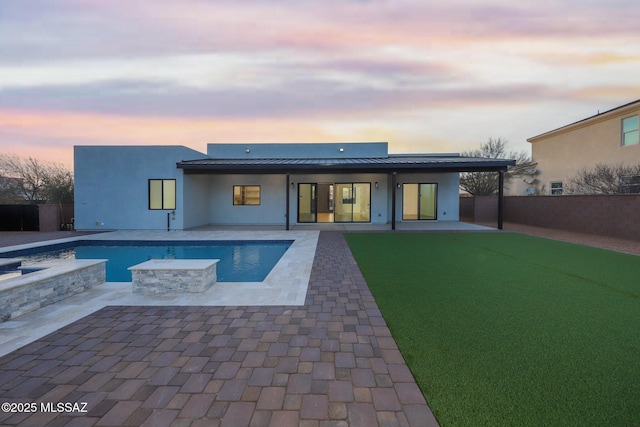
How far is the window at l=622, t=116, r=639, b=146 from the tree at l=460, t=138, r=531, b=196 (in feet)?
18.2

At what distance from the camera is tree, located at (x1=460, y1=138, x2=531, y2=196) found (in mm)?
20016

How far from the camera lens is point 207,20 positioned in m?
8.18

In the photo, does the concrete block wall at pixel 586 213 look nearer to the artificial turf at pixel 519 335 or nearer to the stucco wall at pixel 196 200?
the artificial turf at pixel 519 335

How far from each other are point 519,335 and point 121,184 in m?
13.6

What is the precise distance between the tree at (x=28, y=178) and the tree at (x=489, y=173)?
2460 centimetres

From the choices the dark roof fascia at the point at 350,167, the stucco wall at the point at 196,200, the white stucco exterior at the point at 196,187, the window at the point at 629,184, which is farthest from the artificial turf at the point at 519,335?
the window at the point at 629,184

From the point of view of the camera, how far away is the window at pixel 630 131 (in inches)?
535

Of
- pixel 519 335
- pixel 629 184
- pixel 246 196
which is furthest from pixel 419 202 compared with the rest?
pixel 519 335

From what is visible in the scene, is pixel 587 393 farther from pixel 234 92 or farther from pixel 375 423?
pixel 234 92

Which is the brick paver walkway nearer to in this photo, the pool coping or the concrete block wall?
the pool coping

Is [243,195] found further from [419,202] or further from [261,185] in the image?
[419,202]

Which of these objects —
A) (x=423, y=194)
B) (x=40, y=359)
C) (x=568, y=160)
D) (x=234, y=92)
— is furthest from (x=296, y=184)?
(x=568, y=160)

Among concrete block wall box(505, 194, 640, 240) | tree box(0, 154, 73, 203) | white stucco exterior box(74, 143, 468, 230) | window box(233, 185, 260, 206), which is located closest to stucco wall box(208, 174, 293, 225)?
white stucco exterior box(74, 143, 468, 230)

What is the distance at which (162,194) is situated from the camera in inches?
452
